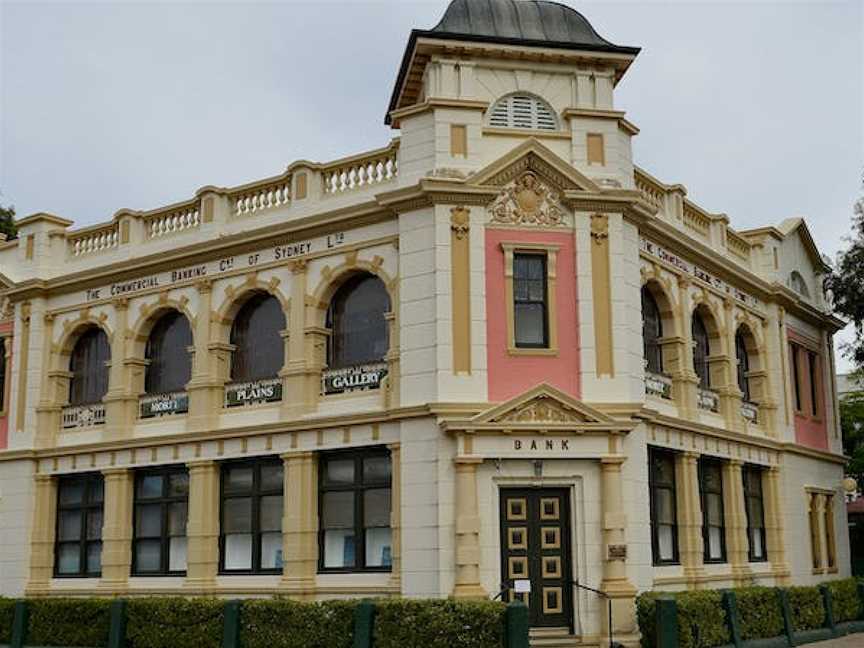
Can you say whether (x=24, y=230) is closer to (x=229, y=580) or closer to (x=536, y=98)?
(x=229, y=580)

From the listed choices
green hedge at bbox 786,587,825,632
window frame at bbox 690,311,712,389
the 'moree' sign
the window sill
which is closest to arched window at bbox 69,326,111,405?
the 'moree' sign

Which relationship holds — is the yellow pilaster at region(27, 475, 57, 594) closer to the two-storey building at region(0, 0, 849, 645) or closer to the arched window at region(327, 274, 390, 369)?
the two-storey building at region(0, 0, 849, 645)

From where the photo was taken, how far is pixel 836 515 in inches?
1320

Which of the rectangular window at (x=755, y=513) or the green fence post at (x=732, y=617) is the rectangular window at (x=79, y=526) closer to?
the green fence post at (x=732, y=617)

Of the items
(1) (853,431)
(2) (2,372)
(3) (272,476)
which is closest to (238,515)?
(3) (272,476)

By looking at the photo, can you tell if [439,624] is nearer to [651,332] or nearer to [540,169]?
[540,169]

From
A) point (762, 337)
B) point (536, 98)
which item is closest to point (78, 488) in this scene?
point (536, 98)

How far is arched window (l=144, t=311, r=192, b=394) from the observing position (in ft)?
89.6

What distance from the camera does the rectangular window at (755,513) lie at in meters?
28.8

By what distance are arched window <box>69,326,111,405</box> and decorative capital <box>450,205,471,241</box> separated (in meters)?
10.7

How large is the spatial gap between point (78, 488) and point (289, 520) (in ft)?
23.6

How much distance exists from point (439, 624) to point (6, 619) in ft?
38.3

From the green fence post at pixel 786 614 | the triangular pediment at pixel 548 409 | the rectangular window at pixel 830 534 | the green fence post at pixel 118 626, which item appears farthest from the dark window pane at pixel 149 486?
the rectangular window at pixel 830 534

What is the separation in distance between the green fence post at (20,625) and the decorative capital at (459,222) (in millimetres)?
12535
